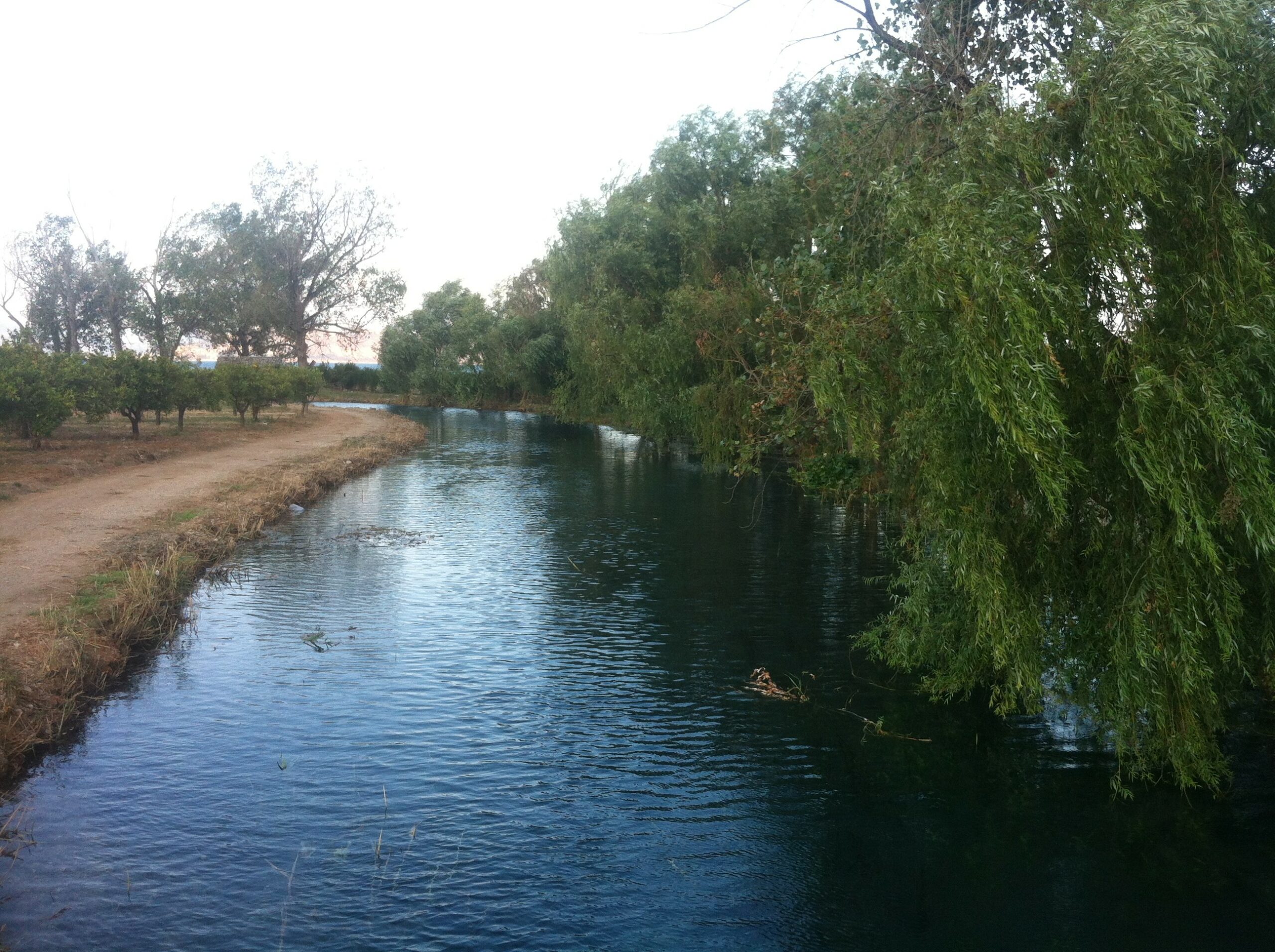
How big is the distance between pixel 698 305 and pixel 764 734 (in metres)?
15.6

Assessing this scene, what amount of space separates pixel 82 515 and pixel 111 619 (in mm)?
7489

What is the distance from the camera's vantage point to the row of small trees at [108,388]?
26828 millimetres

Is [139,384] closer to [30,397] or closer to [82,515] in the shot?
[30,397]

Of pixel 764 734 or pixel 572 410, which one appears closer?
pixel 764 734

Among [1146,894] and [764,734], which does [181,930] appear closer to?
[764,734]

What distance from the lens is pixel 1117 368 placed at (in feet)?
26.3

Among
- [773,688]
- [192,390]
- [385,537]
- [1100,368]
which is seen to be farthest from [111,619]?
[192,390]

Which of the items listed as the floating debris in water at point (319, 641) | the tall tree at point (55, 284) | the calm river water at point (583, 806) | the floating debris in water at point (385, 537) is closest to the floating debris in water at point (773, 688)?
the calm river water at point (583, 806)

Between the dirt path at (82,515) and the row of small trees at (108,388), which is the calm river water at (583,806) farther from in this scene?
the row of small trees at (108,388)

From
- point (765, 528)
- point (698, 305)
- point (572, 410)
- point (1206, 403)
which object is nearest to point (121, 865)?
point (1206, 403)

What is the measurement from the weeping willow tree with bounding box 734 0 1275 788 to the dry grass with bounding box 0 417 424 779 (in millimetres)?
8396

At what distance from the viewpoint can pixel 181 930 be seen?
6910 mm

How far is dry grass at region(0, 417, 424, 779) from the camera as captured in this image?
32.3 feet

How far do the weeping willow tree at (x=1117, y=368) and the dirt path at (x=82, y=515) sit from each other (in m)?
10.3
